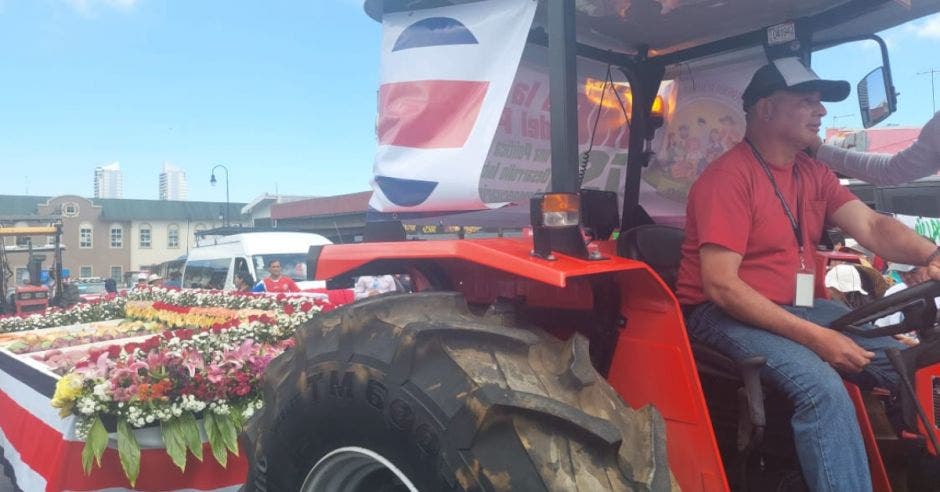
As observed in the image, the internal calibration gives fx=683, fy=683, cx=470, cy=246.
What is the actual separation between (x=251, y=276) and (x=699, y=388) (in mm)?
15102

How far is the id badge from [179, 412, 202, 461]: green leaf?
3267 millimetres

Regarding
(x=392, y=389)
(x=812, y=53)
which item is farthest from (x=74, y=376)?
(x=812, y=53)

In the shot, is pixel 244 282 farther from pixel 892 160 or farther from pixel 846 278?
pixel 892 160

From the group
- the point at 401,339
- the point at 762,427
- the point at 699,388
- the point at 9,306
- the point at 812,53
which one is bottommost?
the point at 9,306

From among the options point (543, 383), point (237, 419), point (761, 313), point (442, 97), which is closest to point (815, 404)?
point (761, 313)

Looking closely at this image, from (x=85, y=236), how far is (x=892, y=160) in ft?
222

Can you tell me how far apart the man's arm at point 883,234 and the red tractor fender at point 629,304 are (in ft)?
3.82

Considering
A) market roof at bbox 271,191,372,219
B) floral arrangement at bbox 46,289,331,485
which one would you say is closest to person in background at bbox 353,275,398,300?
floral arrangement at bbox 46,289,331,485

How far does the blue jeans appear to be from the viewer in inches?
73.7

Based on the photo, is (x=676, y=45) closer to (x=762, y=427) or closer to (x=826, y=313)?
(x=826, y=313)

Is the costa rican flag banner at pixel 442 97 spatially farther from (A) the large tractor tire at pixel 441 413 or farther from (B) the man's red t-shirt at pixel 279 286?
(B) the man's red t-shirt at pixel 279 286

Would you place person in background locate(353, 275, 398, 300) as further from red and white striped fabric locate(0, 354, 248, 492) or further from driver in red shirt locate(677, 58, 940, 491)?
driver in red shirt locate(677, 58, 940, 491)

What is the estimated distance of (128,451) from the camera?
3787 mm

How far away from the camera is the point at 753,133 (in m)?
2.53
